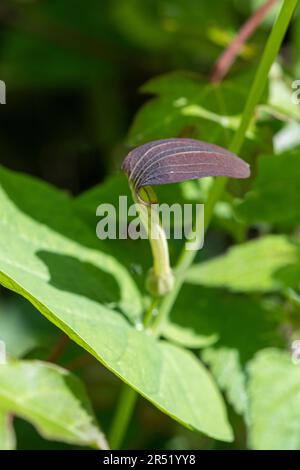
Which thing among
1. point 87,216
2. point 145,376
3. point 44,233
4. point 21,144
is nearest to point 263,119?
point 87,216

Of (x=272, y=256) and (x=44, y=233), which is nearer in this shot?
(x=44, y=233)

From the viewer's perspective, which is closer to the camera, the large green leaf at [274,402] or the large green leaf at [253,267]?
the large green leaf at [274,402]

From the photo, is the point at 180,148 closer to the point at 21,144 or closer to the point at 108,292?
the point at 108,292

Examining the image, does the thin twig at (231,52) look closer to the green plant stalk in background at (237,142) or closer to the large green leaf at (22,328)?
the green plant stalk in background at (237,142)

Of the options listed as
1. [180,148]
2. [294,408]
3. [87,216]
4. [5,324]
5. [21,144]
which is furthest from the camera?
→ [21,144]

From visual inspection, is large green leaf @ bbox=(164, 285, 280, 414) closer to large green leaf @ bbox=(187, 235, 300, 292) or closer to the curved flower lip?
large green leaf @ bbox=(187, 235, 300, 292)

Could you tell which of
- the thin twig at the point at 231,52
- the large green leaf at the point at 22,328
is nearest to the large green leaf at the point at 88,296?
the thin twig at the point at 231,52

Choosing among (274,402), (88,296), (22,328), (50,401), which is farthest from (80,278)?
(22,328)
